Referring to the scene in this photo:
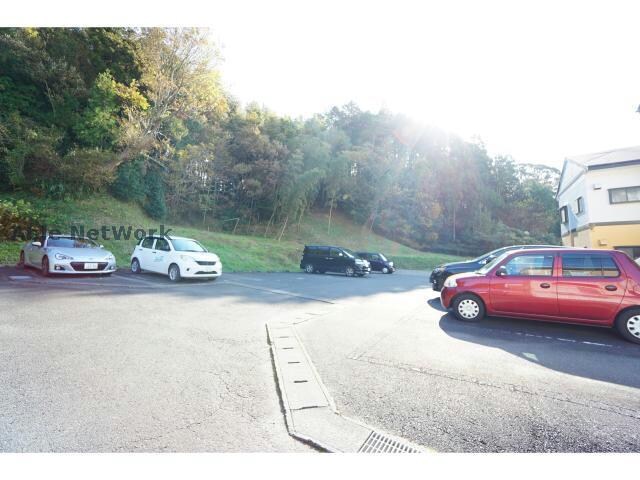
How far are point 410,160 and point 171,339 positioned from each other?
36.6 m

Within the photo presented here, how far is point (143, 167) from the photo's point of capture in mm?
20359

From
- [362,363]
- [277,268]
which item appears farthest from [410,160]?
[362,363]

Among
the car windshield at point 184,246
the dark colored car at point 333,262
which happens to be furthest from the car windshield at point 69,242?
the dark colored car at point 333,262

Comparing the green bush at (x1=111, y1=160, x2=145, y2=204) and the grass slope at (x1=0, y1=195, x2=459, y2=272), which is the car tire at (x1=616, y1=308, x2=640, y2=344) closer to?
the grass slope at (x1=0, y1=195, x2=459, y2=272)

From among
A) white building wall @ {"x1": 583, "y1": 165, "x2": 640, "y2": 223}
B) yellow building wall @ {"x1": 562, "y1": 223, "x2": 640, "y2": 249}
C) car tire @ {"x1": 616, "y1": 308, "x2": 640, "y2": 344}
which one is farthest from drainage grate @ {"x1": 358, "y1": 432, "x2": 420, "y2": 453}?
white building wall @ {"x1": 583, "y1": 165, "x2": 640, "y2": 223}

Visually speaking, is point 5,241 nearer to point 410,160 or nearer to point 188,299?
point 188,299

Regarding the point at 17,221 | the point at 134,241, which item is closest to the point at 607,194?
the point at 134,241

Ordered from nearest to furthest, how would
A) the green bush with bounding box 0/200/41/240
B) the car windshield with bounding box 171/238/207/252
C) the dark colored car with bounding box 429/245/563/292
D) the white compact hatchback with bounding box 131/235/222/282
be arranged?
the dark colored car with bounding box 429/245/563/292 → the white compact hatchback with bounding box 131/235/222/282 → the car windshield with bounding box 171/238/207/252 → the green bush with bounding box 0/200/41/240

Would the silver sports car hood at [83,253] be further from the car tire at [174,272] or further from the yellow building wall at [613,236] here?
the yellow building wall at [613,236]

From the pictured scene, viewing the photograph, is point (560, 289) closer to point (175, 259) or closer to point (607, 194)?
point (175, 259)

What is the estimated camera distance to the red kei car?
15.0ft

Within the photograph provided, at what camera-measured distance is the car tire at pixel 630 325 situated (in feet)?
14.6

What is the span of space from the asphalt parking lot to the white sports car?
3359mm

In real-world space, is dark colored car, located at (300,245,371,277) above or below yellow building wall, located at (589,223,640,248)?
below
